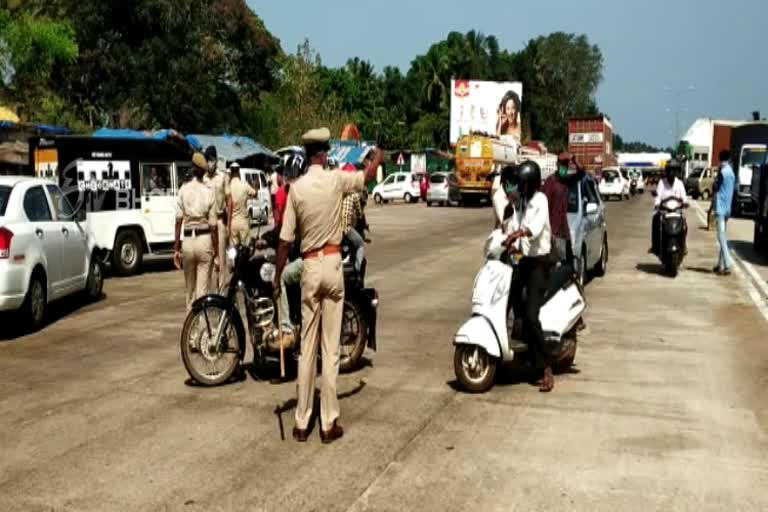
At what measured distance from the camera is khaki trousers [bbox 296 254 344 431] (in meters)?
6.08

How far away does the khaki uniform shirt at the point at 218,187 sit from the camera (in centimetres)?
959

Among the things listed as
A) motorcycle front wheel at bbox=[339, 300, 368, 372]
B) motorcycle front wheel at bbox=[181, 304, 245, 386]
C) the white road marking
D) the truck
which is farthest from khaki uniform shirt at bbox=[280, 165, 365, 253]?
the truck

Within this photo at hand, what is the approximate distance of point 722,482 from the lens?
5301 millimetres

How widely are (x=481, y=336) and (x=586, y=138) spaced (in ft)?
170

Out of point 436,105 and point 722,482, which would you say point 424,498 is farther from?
point 436,105

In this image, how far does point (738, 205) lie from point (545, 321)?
93.3 ft

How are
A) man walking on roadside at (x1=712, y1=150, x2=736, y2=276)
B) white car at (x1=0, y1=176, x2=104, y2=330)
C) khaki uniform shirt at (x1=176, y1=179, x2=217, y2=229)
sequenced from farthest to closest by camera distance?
man walking on roadside at (x1=712, y1=150, x2=736, y2=276) → white car at (x1=0, y1=176, x2=104, y2=330) → khaki uniform shirt at (x1=176, y1=179, x2=217, y2=229)

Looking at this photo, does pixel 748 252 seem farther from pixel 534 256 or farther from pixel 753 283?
pixel 534 256

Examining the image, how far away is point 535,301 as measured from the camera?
7566 mm

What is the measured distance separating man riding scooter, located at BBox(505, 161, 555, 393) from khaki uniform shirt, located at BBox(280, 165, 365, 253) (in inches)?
73.1

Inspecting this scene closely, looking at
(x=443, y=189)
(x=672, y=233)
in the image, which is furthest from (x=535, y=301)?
(x=443, y=189)

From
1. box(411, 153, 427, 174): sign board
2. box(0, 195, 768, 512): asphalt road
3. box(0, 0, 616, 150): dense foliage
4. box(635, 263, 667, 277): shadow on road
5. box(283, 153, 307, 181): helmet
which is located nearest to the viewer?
box(0, 195, 768, 512): asphalt road

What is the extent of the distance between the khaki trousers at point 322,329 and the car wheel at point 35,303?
5513mm

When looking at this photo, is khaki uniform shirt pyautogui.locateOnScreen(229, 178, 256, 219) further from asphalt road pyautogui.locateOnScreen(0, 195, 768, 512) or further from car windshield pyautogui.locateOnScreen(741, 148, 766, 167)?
car windshield pyautogui.locateOnScreen(741, 148, 766, 167)
